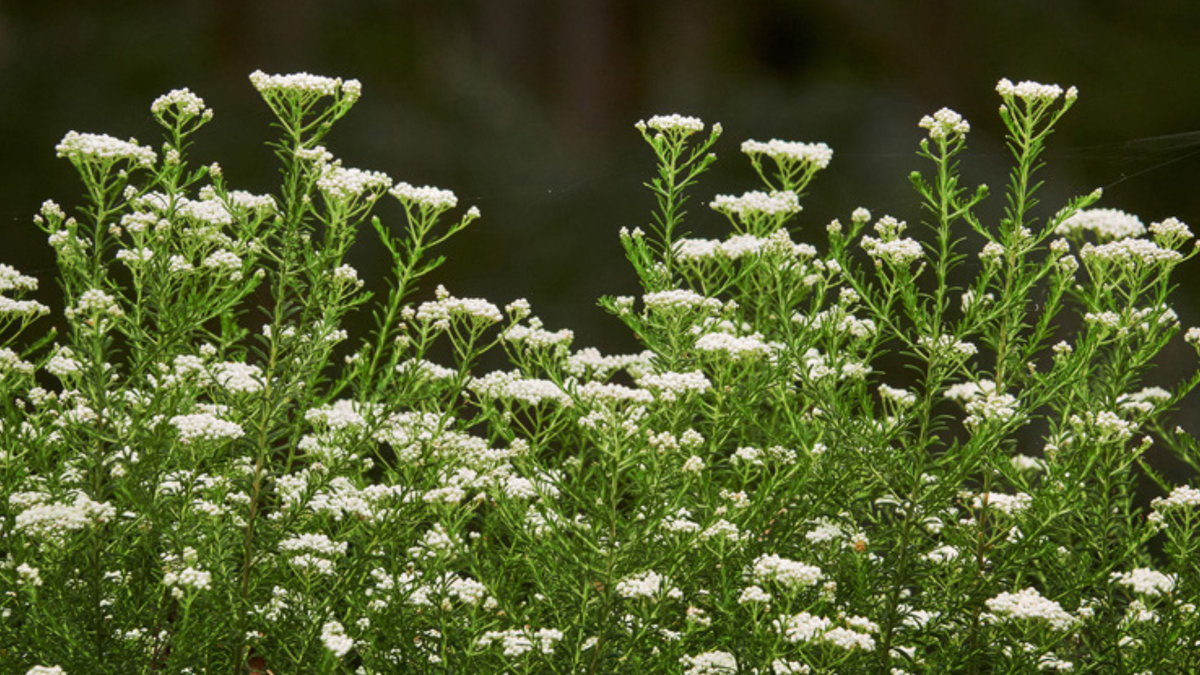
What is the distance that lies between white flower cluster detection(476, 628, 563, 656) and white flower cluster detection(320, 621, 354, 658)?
0.93ft

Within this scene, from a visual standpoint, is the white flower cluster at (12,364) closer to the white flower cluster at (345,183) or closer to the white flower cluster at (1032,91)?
the white flower cluster at (345,183)

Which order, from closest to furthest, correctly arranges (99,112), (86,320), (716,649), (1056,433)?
(86,320) → (716,649) → (1056,433) → (99,112)

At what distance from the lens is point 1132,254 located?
2.94 m

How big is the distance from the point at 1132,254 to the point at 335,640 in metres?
2.02

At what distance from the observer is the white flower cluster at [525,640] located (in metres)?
2.41

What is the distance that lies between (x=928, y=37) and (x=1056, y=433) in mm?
2626

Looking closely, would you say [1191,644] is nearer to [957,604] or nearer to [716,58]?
[957,604]

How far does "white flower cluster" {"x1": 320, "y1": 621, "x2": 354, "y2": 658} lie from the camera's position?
7.59 ft

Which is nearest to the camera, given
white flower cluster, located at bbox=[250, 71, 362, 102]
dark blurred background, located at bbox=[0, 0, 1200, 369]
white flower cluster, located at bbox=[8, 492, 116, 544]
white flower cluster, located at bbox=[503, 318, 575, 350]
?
white flower cluster, located at bbox=[8, 492, 116, 544]

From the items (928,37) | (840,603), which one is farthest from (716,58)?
(840,603)

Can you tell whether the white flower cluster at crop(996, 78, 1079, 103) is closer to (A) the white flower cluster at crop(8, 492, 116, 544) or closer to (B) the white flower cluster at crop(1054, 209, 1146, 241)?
(B) the white flower cluster at crop(1054, 209, 1146, 241)

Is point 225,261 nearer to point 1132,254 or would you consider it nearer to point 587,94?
point 1132,254

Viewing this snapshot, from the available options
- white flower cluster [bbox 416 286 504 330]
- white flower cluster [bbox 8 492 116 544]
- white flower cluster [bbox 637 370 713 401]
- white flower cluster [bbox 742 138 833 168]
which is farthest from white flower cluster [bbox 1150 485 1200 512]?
white flower cluster [bbox 8 492 116 544]

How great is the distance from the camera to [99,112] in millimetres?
5098
